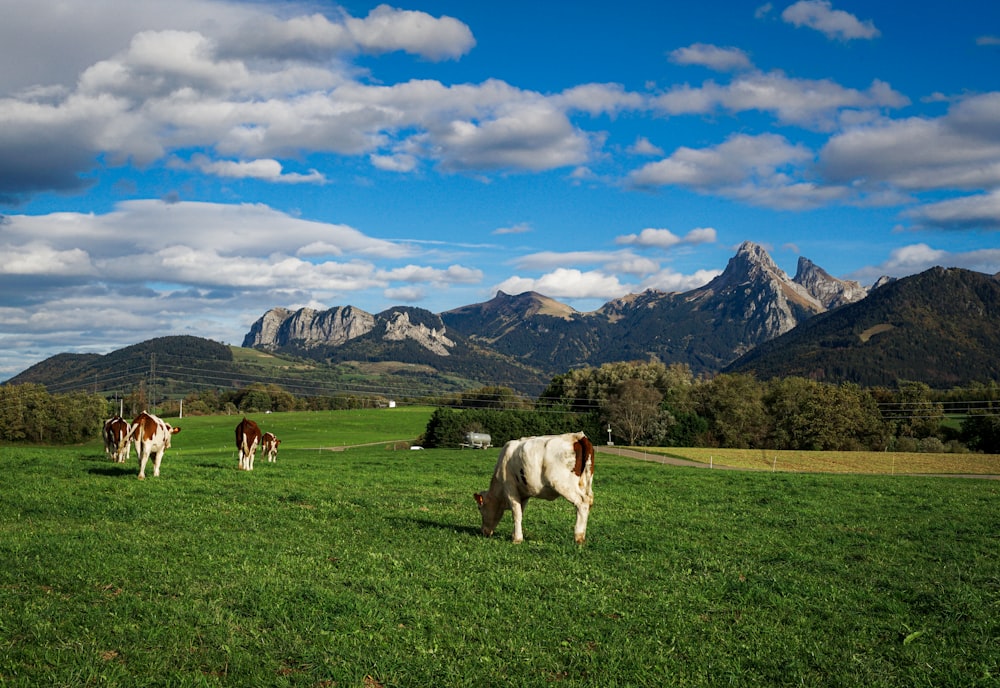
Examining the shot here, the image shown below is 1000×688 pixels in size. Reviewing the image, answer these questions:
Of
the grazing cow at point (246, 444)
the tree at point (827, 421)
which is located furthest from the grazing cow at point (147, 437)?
the tree at point (827, 421)

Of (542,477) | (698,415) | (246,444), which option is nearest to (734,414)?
(698,415)

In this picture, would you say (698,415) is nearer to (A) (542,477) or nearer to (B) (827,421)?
(B) (827,421)

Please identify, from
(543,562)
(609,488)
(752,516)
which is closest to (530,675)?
(543,562)

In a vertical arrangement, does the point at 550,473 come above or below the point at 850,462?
above

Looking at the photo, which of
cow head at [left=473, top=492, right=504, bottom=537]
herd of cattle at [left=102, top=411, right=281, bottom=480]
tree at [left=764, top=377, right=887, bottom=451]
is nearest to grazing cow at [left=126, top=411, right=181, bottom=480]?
herd of cattle at [left=102, top=411, right=281, bottom=480]

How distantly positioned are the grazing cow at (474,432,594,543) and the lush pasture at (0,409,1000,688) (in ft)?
3.19

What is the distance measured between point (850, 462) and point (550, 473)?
6451 cm

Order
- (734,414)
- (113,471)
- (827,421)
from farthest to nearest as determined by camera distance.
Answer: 1. (734,414)
2. (827,421)
3. (113,471)

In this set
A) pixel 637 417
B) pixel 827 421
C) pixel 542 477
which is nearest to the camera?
pixel 542 477

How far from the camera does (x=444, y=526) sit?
790 inches

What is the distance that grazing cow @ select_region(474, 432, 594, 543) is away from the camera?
57.4ft

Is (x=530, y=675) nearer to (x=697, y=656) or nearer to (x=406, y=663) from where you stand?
(x=406, y=663)

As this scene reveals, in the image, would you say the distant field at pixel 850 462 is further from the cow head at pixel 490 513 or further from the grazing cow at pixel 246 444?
the cow head at pixel 490 513

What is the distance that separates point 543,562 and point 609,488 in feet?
59.4
